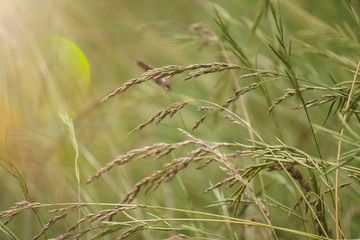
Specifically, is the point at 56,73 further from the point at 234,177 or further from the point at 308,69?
the point at 234,177

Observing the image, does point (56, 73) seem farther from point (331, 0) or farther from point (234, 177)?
point (234, 177)

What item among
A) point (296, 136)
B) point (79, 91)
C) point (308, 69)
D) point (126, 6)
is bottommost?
point (296, 136)

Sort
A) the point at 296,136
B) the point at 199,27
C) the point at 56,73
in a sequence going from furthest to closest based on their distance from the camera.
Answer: the point at 56,73 → the point at 296,136 → the point at 199,27

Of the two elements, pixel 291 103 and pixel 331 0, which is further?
pixel 331 0

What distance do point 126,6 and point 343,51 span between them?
1.22 metres

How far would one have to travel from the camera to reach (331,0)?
2928mm

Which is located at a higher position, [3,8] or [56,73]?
[3,8]

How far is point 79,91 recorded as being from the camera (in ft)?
8.64

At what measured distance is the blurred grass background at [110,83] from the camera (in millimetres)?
2160

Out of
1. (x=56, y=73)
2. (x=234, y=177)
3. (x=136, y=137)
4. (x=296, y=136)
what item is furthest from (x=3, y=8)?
(x=234, y=177)

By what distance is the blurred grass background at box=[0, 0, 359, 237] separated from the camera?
7.09 feet

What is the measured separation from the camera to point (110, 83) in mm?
3088

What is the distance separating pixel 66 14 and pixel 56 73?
0.68m

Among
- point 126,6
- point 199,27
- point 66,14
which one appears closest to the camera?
point 199,27
